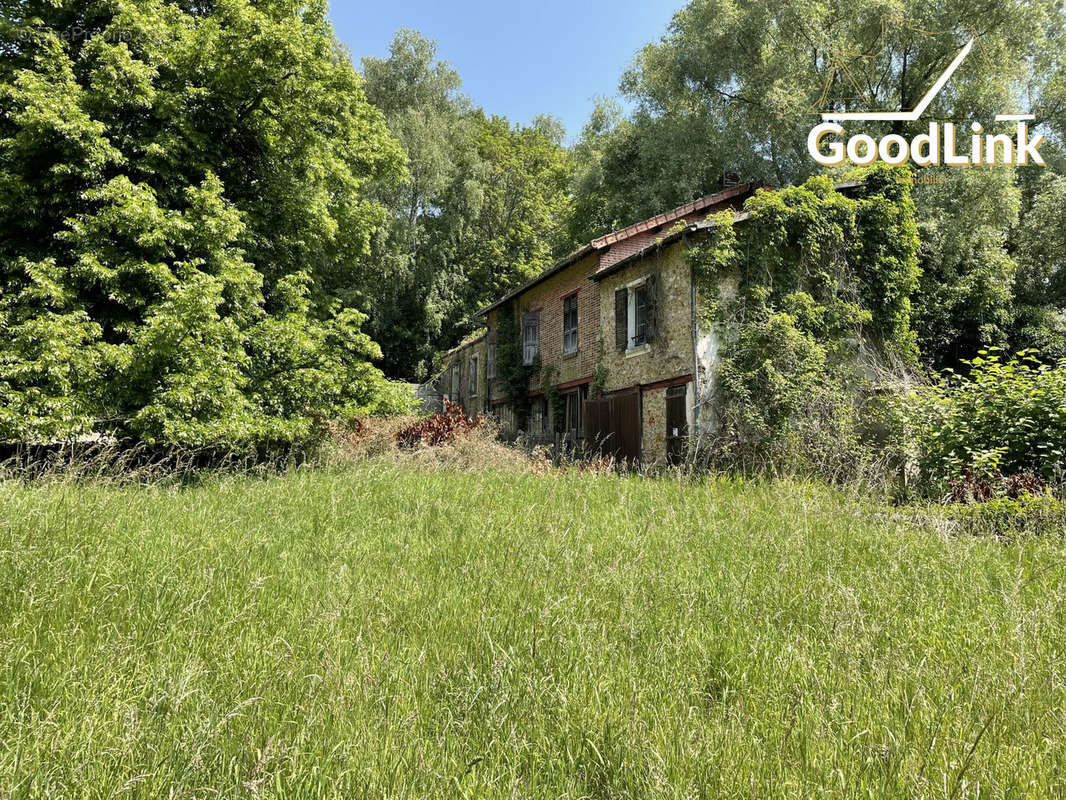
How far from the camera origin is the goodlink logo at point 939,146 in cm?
1638

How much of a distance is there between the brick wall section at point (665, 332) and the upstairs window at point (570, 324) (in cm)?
221

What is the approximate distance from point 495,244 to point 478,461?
25.3 metres

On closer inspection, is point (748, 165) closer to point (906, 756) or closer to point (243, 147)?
point (243, 147)

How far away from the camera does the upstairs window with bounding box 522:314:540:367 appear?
20.0m

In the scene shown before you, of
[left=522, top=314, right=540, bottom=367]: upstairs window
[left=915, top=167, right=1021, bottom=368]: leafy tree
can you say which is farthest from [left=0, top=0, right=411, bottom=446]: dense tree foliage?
[left=915, top=167, right=1021, bottom=368]: leafy tree

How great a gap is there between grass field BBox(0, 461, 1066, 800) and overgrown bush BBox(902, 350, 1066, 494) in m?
2.95

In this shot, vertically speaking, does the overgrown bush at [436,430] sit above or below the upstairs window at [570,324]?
below

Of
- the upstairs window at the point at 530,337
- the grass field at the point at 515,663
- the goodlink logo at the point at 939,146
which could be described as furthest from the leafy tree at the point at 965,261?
the grass field at the point at 515,663

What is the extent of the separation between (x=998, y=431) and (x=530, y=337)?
14392 millimetres

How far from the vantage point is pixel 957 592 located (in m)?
3.66

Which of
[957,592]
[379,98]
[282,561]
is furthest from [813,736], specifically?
[379,98]

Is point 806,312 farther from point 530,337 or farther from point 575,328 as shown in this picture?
point 530,337

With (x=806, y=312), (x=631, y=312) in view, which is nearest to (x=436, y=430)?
(x=631, y=312)

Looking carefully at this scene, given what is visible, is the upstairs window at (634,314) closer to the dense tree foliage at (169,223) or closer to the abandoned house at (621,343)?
the abandoned house at (621,343)
